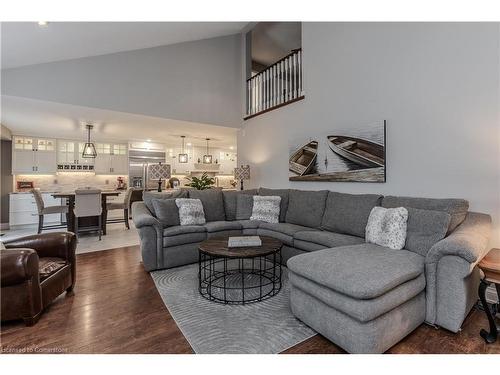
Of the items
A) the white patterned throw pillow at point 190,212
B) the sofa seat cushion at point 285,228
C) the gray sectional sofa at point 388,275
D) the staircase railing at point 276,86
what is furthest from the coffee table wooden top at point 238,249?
the staircase railing at point 276,86

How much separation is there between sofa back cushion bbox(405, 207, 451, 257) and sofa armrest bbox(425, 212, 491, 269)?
0.13 m

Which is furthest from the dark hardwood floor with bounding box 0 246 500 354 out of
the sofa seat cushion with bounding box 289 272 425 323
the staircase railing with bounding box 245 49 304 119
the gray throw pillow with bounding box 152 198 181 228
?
the staircase railing with bounding box 245 49 304 119

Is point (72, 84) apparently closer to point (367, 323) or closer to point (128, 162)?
point (128, 162)

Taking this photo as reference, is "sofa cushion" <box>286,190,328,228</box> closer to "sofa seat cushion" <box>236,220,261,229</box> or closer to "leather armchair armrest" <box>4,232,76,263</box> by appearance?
"sofa seat cushion" <box>236,220,261,229</box>

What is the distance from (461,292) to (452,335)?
13.3 inches

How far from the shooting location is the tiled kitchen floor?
442 centimetres

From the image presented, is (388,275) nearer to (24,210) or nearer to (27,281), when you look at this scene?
(27,281)

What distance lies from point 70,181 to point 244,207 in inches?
234

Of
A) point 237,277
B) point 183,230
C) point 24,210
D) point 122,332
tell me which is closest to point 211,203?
point 183,230

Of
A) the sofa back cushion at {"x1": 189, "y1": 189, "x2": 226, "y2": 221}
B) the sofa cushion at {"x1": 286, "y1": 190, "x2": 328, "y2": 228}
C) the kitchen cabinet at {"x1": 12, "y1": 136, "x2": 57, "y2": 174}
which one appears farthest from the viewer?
the kitchen cabinet at {"x1": 12, "y1": 136, "x2": 57, "y2": 174}

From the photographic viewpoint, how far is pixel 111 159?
7.70m

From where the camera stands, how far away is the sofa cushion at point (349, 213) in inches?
116

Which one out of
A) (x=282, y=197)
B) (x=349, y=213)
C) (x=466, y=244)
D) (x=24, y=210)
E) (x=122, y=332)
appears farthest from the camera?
(x=24, y=210)

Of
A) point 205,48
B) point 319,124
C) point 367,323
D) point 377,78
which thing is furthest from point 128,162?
point 367,323
